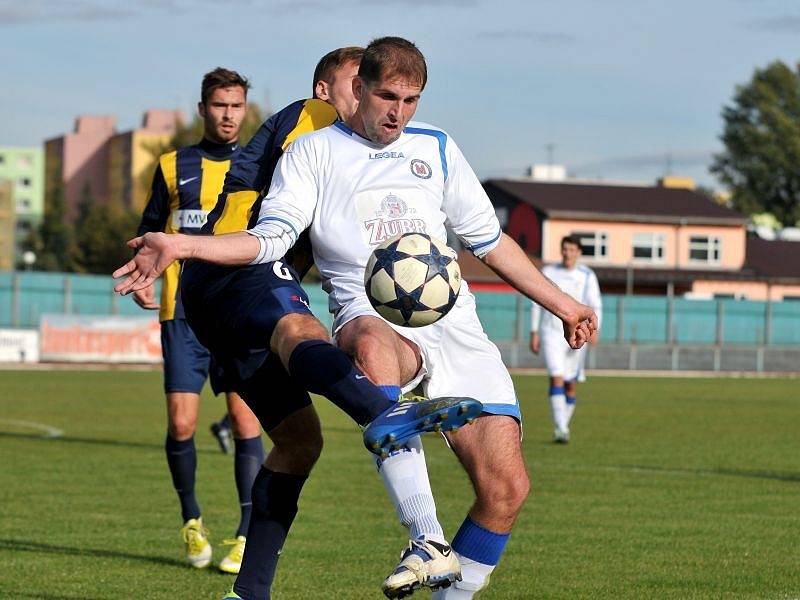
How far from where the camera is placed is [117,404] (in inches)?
889

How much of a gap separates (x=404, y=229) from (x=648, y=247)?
213 feet

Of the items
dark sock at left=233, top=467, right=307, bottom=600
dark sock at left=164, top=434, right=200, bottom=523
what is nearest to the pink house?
dark sock at left=164, top=434, right=200, bottom=523

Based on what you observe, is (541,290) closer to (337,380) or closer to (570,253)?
(337,380)

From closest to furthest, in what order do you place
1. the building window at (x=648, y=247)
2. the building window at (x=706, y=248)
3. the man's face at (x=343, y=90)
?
the man's face at (x=343, y=90), the building window at (x=648, y=247), the building window at (x=706, y=248)

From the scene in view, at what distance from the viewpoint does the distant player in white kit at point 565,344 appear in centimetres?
1648

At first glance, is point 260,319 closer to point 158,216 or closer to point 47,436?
point 158,216

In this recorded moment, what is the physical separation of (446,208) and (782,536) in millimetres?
4273

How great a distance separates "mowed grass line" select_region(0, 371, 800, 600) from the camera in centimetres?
709

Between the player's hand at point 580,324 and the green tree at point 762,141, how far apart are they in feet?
261

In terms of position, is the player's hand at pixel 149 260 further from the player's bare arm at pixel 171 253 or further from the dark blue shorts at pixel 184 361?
the dark blue shorts at pixel 184 361

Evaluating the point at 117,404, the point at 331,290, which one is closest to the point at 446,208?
the point at 331,290

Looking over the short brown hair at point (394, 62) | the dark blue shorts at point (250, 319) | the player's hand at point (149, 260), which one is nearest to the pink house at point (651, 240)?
the dark blue shorts at point (250, 319)

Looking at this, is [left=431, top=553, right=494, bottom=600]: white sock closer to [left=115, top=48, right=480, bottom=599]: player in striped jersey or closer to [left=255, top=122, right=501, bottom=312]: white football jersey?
[left=115, top=48, right=480, bottom=599]: player in striped jersey

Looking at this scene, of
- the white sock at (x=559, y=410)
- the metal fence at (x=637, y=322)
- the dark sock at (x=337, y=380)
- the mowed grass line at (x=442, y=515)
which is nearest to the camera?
the dark sock at (x=337, y=380)
